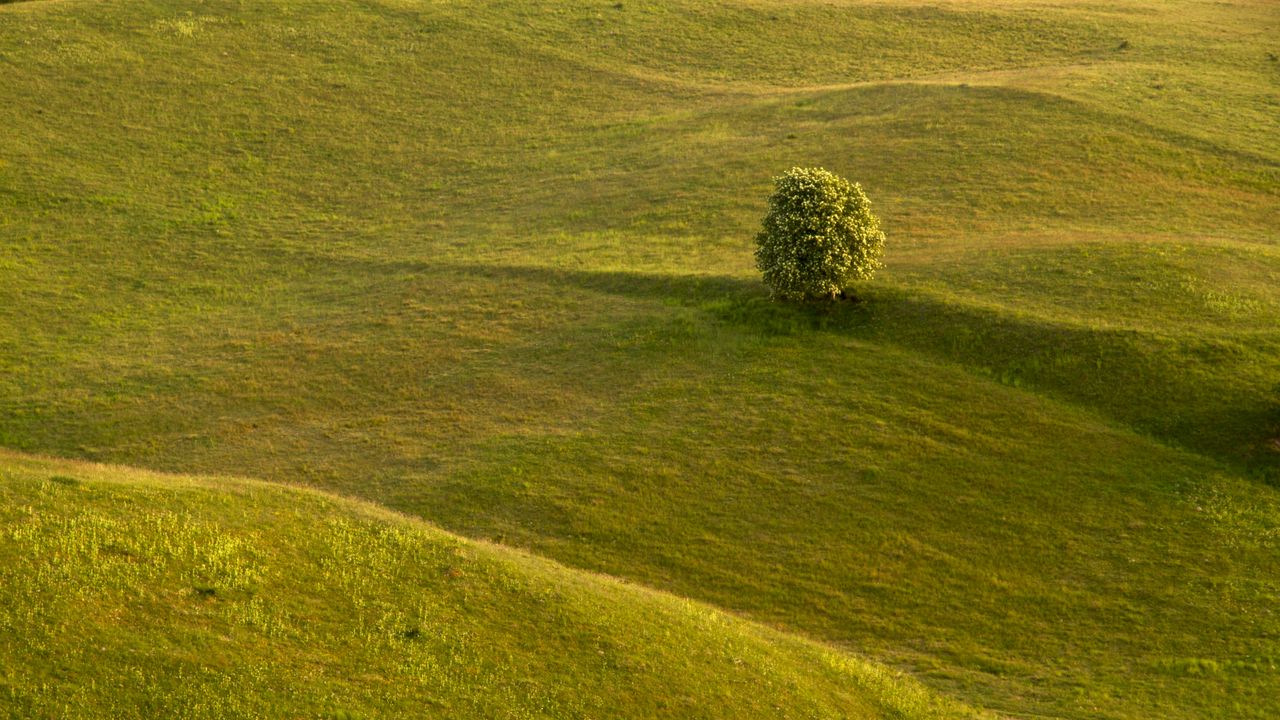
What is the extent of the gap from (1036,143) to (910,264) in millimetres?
24507

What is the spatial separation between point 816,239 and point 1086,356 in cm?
1404

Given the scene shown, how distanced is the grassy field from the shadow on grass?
8.0 inches

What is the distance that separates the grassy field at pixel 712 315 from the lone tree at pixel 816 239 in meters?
2.05

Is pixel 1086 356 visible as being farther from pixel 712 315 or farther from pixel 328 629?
pixel 328 629

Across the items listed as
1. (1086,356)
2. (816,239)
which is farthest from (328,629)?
(1086,356)

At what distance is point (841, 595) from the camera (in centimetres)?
4084

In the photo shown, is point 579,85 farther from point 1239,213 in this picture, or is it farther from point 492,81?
point 1239,213

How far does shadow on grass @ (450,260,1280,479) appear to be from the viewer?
4909cm

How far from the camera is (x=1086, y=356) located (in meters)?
54.1

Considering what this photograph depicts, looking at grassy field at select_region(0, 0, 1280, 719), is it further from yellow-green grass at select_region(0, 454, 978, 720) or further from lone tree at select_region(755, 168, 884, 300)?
lone tree at select_region(755, 168, 884, 300)

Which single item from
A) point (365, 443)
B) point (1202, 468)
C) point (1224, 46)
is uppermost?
point (1224, 46)

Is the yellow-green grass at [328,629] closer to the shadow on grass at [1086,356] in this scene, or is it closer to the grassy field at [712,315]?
the grassy field at [712,315]

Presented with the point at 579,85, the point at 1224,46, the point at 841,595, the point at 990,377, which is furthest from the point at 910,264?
the point at 1224,46

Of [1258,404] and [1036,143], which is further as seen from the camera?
[1036,143]
